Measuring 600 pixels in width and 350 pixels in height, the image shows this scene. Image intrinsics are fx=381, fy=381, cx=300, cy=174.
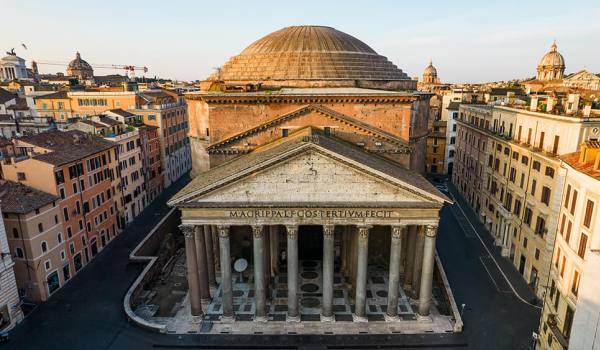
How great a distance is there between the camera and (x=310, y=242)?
3984cm

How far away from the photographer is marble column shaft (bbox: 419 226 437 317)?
2750 cm

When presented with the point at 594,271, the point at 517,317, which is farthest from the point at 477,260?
the point at 594,271

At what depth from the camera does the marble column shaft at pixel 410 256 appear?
106 feet

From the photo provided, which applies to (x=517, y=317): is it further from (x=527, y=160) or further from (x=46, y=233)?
(x=46, y=233)

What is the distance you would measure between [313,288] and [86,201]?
2564 cm

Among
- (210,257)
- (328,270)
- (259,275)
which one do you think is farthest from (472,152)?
(210,257)

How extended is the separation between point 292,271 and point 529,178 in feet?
81.4

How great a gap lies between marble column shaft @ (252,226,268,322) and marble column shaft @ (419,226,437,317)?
39.7ft

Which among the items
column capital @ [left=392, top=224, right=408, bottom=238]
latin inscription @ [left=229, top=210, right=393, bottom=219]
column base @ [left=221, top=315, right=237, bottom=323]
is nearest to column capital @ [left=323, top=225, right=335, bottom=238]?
latin inscription @ [left=229, top=210, right=393, bottom=219]

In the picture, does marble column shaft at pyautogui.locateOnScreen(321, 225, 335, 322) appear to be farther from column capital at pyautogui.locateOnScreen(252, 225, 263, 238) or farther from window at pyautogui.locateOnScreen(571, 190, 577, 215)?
window at pyautogui.locateOnScreen(571, 190, 577, 215)

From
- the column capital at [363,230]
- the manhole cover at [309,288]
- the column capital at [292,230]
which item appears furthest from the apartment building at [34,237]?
the column capital at [363,230]

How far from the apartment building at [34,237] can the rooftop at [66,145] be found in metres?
3.52

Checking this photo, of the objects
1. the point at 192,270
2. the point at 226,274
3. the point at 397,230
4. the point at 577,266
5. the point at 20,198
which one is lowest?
the point at 226,274

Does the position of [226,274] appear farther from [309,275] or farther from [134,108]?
[134,108]
